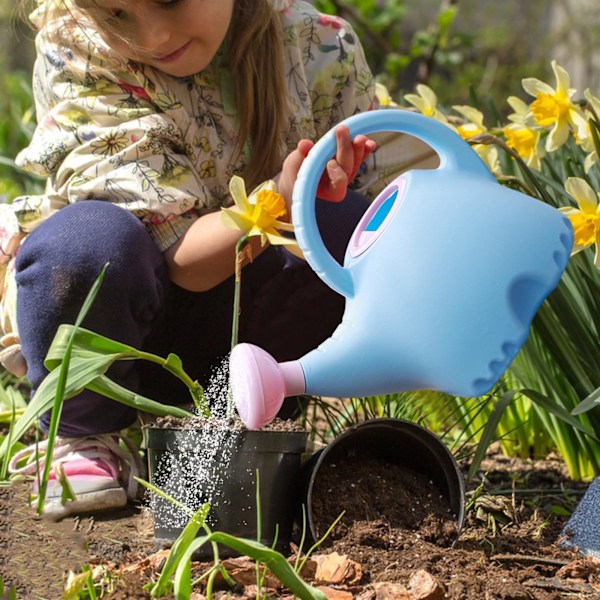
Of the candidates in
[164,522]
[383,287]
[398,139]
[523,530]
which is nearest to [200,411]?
[164,522]

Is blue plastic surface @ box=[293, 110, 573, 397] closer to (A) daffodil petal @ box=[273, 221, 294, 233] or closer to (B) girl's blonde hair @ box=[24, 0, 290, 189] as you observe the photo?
(A) daffodil petal @ box=[273, 221, 294, 233]

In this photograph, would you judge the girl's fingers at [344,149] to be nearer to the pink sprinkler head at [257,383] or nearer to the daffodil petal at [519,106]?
the pink sprinkler head at [257,383]

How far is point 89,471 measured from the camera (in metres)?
1.40

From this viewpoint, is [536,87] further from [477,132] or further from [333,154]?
[333,154]

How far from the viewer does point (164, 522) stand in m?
1.20

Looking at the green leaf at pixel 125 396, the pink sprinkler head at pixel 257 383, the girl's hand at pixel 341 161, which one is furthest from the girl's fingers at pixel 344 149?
the green leaf at pixel 125 396

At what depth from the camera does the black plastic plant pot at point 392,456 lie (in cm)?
123

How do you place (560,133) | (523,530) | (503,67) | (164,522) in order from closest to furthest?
(164,522)
(523,530)
(560,133)
(503,67)

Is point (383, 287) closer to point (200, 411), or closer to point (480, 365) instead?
point (480, 365)

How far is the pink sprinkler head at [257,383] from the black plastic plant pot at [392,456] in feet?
0.80

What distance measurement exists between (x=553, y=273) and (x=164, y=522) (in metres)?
0.57

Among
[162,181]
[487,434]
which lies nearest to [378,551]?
[487,434]

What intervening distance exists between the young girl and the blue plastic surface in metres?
Result: 0.24

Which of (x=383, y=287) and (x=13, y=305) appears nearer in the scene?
(x=383, y=287)
